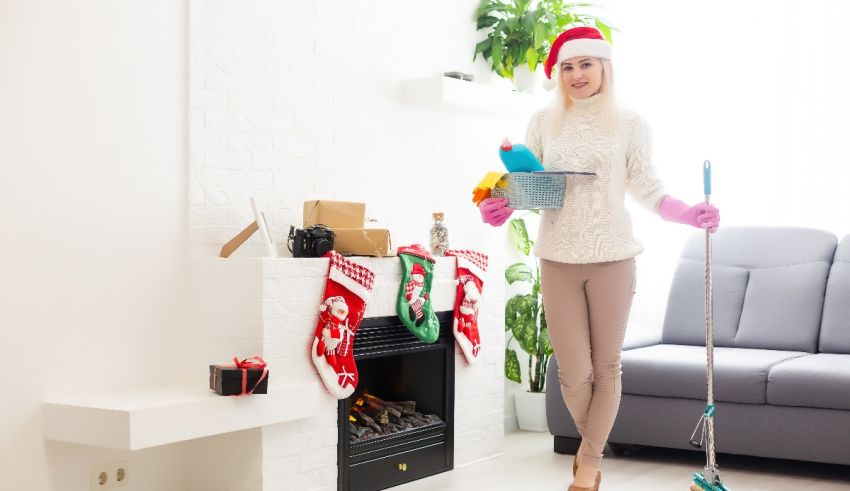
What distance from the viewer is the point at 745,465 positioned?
4141 mm

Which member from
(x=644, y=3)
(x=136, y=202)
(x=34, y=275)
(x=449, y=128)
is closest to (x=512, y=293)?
(x=449, y=128)

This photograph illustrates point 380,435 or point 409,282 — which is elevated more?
point 409,282

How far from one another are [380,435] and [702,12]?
2887 millimetres

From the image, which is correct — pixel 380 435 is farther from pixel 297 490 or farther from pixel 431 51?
pixel 431 51

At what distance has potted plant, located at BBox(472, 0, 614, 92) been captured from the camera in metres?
4.70

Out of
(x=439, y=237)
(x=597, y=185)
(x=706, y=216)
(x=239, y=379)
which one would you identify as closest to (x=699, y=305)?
(x=439, y=237)

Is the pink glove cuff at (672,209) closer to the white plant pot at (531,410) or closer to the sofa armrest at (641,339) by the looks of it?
the sofa armrest at (641,339)

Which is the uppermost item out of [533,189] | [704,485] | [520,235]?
[533,189]

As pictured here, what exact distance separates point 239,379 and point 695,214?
1.43m

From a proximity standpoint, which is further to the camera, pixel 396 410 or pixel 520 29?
pixel 520 29

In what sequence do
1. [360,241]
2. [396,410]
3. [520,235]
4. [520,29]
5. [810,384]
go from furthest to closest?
[520,235], [520,29], [396,410], [810,384], [360,241]

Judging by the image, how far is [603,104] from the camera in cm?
329

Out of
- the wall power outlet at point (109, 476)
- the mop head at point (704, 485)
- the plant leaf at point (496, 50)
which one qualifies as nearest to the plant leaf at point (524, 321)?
the plant leaf at point (496, 50)

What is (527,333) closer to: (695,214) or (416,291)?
(416,291)
